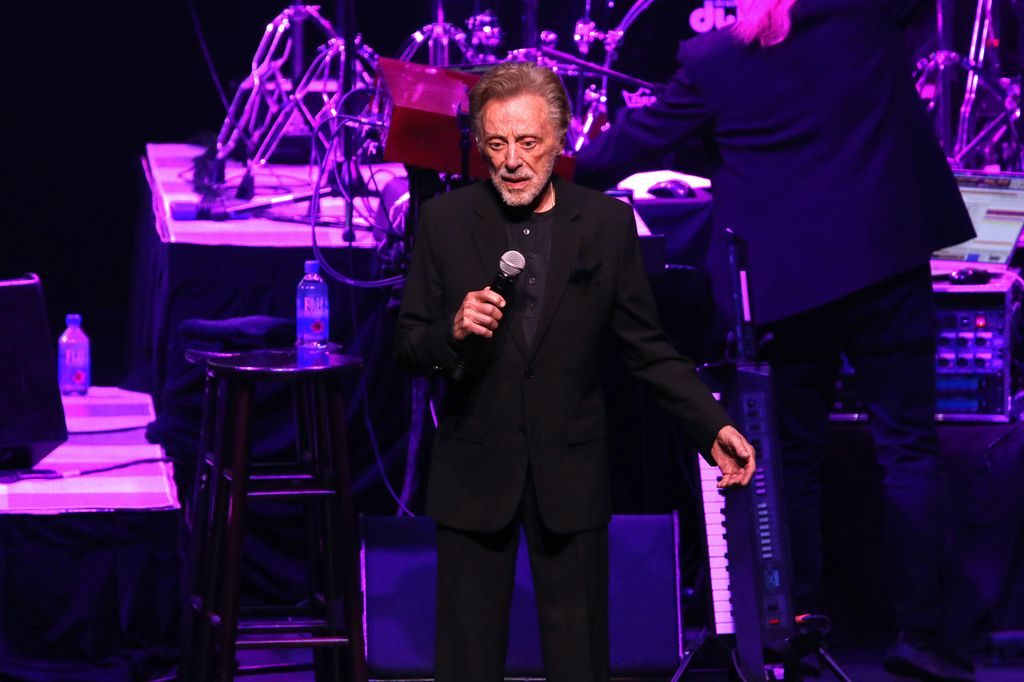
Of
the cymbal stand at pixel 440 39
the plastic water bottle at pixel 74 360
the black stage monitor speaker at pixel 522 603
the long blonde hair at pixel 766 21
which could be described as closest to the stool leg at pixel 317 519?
the black stage monitor speaker at pixel 522 603

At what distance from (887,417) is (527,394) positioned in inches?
70.6

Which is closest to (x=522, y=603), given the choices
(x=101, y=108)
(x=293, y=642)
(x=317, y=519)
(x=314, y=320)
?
(x=317, y=519)

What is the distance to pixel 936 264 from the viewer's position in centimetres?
506

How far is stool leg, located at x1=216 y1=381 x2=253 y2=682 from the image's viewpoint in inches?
138

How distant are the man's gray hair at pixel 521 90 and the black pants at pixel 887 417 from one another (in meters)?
1.63

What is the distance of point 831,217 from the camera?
3977mm

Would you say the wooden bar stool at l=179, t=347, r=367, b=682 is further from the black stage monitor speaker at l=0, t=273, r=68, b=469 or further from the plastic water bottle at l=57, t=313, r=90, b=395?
the plastic water bottle at l=57, t=313, r=90, b=395

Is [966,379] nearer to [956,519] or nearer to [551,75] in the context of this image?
[956,519]

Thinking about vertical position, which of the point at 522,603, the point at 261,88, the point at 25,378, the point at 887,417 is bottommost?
the point at 522,603

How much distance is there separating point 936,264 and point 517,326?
2.83 metres

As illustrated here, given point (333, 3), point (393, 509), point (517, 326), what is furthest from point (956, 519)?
point (333, 3)

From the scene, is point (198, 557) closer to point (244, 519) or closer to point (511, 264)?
point (244, 519)

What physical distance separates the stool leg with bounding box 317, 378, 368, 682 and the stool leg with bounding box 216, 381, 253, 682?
216 mm

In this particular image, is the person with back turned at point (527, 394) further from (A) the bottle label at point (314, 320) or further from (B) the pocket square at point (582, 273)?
(A) the bottle label at point (314, 320)
